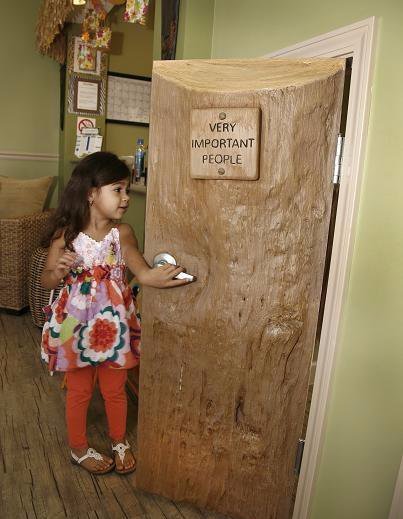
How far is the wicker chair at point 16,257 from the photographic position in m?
3.19

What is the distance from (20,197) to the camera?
141 inches

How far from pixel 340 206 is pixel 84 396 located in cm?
121

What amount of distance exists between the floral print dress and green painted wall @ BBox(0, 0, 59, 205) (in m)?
2.89

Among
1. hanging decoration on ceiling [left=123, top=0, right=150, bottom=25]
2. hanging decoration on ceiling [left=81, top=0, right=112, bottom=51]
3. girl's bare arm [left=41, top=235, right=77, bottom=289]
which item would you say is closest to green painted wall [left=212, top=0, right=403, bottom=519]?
hanging decoration on ceiling [left=123, top=0, right=150, bottom=25]

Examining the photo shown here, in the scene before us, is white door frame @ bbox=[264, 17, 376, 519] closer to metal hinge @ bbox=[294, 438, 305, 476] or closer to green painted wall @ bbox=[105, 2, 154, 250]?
metal hinge @ bbox=[294, 438, 305, 476]

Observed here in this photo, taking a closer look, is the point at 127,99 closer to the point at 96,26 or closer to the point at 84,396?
the point at 96,26

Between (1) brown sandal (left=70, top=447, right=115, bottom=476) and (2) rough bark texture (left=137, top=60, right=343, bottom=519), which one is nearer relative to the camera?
(2) rough bark texture (left=137, top=60, right=343, bottom=519)

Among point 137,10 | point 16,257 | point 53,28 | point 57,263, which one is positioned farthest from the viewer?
point 53,28

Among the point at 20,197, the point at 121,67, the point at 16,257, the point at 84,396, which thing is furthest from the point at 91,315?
the point at 121,67

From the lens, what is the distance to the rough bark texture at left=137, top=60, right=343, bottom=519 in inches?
47.7

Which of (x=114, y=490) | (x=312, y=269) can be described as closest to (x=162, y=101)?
(x=312, y=269)

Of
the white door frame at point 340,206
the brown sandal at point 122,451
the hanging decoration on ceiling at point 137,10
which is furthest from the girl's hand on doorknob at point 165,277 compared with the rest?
the hanging decoration on ceiling at point 137,10

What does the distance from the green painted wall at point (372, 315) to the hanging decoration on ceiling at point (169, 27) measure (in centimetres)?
56

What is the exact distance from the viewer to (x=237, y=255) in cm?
133
